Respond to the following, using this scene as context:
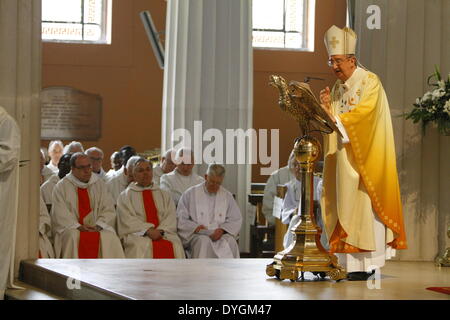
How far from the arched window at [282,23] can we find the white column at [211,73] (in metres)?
3.66

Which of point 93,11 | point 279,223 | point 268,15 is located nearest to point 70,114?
point 93,11

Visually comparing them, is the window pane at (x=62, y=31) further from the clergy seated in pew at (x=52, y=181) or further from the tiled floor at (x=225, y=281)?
the tiled floor at (x=225, y=281)

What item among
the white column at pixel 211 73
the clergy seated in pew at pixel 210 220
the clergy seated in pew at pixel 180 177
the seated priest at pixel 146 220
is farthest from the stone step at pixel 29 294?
the white column at pixel 211 73

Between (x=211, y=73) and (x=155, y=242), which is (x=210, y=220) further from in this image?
(x=211, y=73)

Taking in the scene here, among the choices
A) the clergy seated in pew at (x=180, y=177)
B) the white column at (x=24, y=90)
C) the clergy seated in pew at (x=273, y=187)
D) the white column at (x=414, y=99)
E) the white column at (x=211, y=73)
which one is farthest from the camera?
the white column at (x=211, y=73)

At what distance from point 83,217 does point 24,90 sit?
2.04m

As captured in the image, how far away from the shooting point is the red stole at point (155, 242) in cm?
895

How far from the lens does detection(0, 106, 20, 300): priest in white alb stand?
21.2 ft

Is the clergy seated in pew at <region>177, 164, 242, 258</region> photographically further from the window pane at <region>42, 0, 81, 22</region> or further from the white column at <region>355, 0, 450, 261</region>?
the window pane at <region>42, 0, 81, 22</region>

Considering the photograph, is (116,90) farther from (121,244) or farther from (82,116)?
(121,244)

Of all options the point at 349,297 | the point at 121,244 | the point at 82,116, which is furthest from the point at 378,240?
the point at 82,116

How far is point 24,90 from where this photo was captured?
7.41 metres

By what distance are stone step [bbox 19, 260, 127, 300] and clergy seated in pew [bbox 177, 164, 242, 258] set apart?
238 cm

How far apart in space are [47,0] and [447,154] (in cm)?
905
